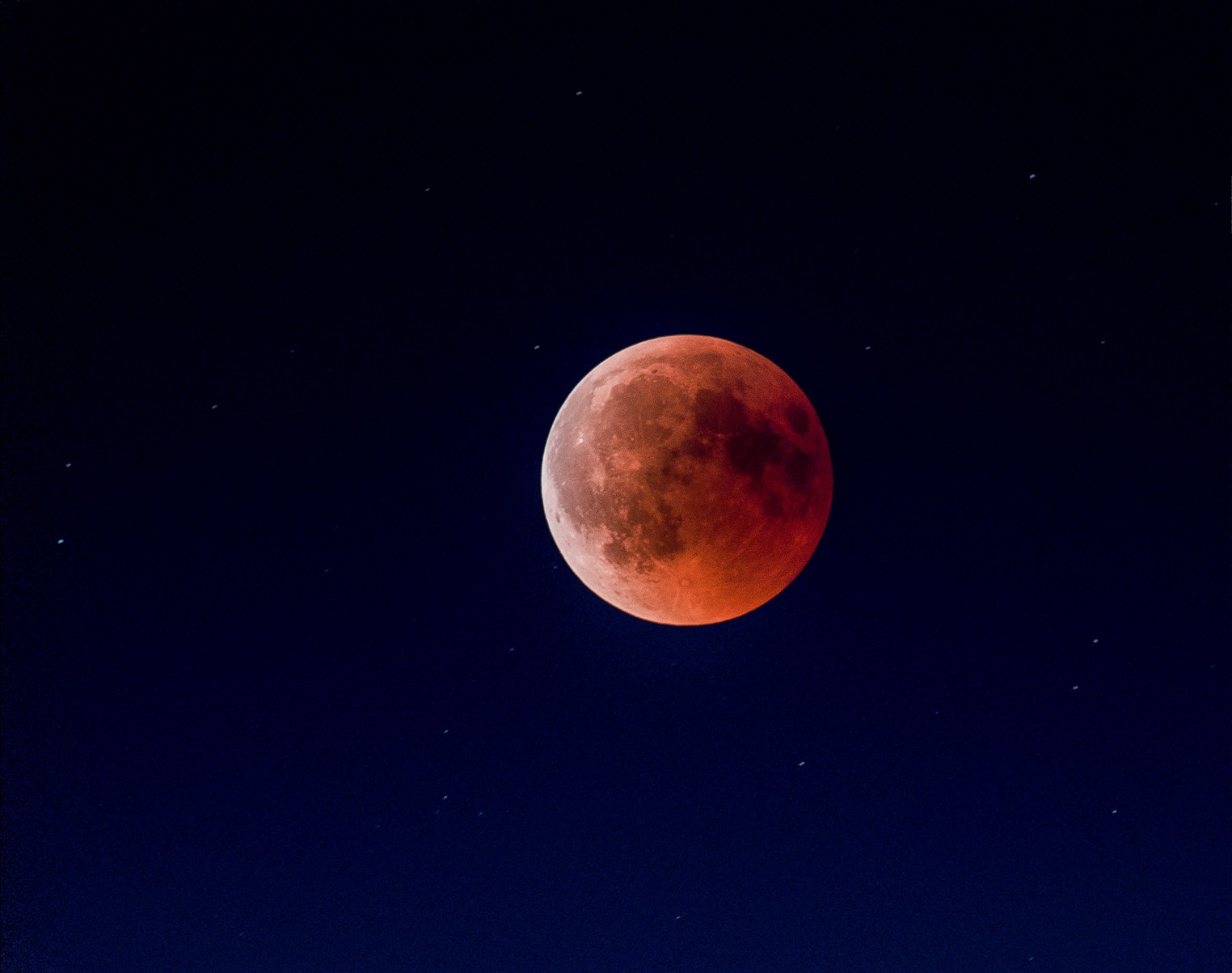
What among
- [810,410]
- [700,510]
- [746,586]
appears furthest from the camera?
[810,410]

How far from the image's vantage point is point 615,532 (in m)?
6.49

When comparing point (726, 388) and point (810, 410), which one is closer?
point (726, 388)

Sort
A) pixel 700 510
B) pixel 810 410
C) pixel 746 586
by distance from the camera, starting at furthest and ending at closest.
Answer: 1. pixel 810 410
2. pixel 746 586
3. pixel 700 510

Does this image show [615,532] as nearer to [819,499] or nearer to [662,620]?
[662,620]

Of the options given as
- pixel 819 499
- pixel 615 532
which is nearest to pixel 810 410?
pixel 819 499

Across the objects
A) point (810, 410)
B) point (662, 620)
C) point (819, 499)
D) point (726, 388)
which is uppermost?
point (726, 388)

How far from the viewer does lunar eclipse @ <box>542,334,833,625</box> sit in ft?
20.5

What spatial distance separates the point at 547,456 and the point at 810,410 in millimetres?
Answer: 2559

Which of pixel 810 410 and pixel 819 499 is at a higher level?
pixel 810 410

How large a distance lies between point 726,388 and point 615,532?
159 cm

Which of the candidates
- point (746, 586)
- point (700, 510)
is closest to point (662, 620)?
point (746, 586)

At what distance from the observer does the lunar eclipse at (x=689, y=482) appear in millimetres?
6242

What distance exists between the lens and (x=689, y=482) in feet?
20.3

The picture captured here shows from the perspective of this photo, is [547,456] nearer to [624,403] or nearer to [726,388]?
[624,403]
